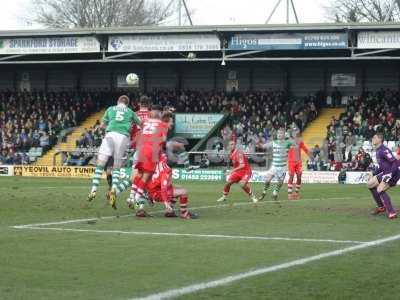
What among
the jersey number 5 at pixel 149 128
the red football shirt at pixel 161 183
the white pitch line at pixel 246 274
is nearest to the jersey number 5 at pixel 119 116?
the jersey number 5 at pixel 149 128

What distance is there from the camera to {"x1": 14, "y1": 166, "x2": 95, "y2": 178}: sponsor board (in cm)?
4022

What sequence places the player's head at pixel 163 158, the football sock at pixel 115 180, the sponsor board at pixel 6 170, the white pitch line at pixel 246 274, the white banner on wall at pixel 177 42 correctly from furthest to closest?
1. the sponsor board at pixel 6 170
2. the white banner on wall at pixel 177 42
3. the football sock at pixel 115 180
4. the player's head at pixel 163 158
5. the white pitch line at pixel 246 274

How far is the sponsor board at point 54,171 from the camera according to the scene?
40.2 meters

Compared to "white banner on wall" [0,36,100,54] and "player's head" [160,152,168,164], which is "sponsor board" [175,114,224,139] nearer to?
"white banner on wall" [0,36,100,54]

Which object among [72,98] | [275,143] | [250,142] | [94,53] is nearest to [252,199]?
[275,143]

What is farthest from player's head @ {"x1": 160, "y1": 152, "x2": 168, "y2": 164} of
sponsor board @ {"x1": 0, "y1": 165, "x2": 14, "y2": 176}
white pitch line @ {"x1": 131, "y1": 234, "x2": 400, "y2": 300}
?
sponsor board @ {"x1": 0, "y1": 165, "x2": 14, "y2": 176}

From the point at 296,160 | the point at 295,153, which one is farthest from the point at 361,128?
the point at 295,153

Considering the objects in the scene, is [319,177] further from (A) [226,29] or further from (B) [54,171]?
(B) [54,171]

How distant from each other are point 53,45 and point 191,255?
35.0 meters

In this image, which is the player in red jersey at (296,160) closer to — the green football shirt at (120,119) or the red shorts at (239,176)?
the red shorts at (239,176)

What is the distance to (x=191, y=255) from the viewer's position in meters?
9.57

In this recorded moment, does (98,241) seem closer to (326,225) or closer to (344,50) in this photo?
(326,225)

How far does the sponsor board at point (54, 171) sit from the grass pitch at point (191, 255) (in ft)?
81.2

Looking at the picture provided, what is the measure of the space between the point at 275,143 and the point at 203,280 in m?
15.2
